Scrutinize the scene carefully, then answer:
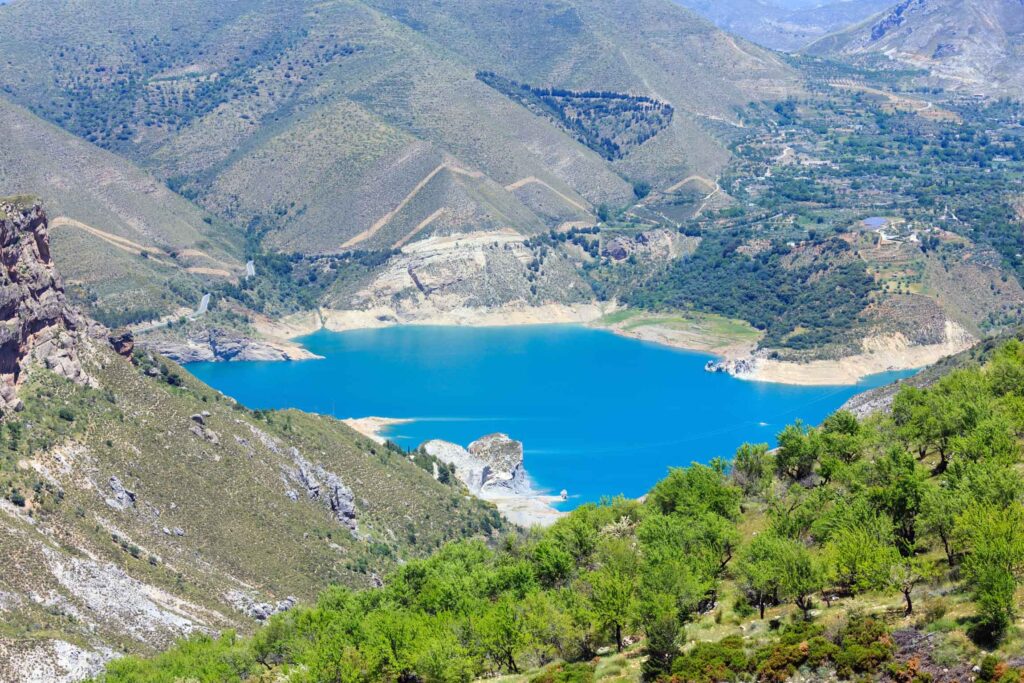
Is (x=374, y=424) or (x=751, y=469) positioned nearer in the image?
(x=751, y=469)

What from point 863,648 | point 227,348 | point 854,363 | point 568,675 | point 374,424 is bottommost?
point 568,675

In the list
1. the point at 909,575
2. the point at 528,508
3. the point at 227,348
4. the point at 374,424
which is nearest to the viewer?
the point at 909,575

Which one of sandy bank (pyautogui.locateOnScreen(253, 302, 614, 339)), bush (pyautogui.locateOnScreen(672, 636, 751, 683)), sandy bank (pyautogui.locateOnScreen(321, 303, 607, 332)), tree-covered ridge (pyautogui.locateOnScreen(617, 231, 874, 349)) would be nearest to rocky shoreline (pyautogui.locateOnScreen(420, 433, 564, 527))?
bush (pyautogui.locateOnScreen(672, 636, 751, 683))

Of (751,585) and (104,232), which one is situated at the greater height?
(104,232)

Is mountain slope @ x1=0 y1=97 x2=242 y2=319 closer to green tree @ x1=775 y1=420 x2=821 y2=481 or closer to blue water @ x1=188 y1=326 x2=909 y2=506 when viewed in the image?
blue water @ x1=188 y1=326 x2=909 y2=506

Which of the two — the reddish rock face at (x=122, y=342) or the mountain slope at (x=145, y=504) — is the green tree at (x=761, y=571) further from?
the reddish rock face at (x=122, y=342)

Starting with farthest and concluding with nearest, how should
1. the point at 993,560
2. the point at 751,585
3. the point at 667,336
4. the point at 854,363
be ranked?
the point at 667,336 < the point at 854,363 < the point at 751,585 < the point at 993,560

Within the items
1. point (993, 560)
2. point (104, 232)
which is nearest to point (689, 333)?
point (104, 232)

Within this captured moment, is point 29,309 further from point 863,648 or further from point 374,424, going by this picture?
point 374,424
